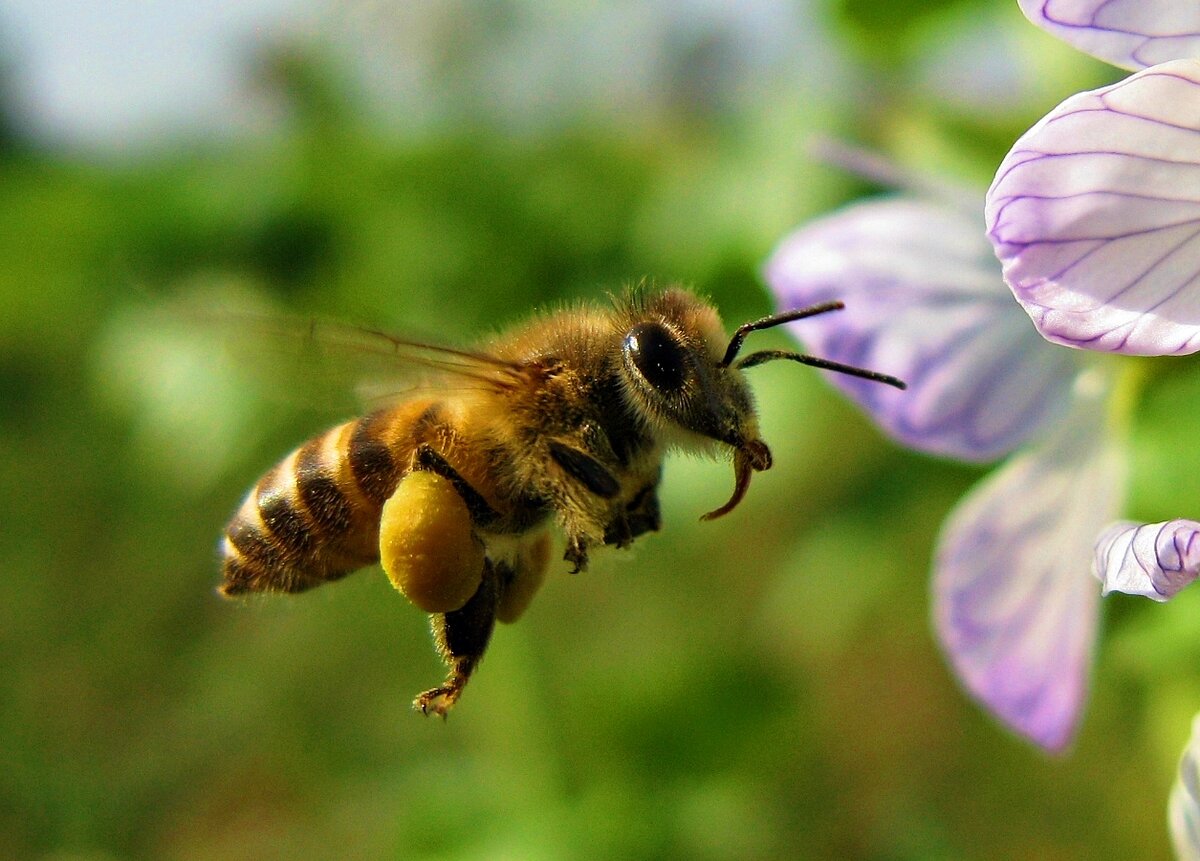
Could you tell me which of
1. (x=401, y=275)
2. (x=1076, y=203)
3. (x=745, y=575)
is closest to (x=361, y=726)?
(x=745, y=575)

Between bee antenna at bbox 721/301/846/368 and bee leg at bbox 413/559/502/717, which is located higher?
bee antenna at bbox 721/301/846/368

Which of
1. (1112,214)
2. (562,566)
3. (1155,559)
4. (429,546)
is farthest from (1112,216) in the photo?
(562,566)

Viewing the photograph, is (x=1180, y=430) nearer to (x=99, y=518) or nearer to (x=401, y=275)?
(x=401, y=275)

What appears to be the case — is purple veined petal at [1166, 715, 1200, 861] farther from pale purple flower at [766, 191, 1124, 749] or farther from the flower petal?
the flower petal

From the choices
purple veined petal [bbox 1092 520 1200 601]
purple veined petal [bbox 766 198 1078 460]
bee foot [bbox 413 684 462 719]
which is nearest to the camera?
purple veined petal [bbox 1092 520 1200 601]

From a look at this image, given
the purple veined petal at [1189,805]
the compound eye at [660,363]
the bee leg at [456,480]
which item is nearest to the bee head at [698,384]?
the compound eye at [660,363]

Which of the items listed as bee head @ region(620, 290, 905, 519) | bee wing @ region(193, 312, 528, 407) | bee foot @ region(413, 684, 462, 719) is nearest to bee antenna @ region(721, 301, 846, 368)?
bee head @ region(620, 290, 905, 519)

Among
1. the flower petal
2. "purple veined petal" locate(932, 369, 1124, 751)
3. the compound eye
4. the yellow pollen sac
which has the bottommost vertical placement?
"purple veined petal" locate(932, 369, 1124, 751)
